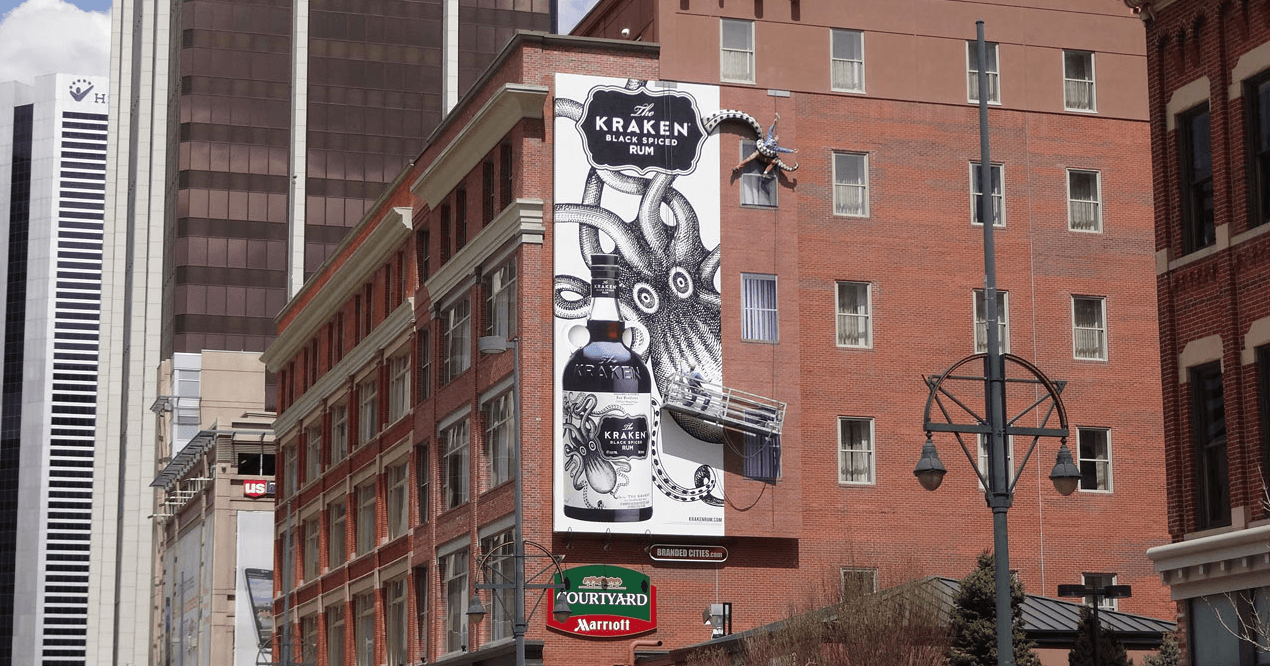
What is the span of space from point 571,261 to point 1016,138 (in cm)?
1531

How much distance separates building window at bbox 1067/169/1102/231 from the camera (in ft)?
200

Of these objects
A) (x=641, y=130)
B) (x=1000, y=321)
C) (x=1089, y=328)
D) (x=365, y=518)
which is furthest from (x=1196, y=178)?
(x=365, y=518)

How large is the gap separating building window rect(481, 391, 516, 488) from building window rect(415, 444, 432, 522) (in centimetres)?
672

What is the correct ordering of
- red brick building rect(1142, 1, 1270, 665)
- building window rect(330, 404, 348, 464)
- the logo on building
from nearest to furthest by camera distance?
red brick building rect(1142, 1, 1270, 665) → the logo on building → building window rect(330, 404, 348, 464)

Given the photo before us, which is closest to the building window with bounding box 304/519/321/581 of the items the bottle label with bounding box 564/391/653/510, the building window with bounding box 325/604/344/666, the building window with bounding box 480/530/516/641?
the building window with bounding box 325/604/344/666

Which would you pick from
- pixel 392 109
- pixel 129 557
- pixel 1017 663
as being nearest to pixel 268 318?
pixel 392 109

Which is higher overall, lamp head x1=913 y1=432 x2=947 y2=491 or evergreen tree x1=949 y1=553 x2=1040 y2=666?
lamp head x1=913 y1=432 x2=947 y2=491

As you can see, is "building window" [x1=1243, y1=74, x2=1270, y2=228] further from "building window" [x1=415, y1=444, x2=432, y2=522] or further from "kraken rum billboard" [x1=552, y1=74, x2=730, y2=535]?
"building window" [x1=415, y1=444, x2=432, y2=522]

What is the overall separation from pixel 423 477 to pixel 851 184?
745 inches

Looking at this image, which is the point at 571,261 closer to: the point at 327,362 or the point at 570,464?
the point at 570,464

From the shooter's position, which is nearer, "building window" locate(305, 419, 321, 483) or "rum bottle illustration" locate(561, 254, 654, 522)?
"rum bottle illustration" locate(561, 254, 654, 522)

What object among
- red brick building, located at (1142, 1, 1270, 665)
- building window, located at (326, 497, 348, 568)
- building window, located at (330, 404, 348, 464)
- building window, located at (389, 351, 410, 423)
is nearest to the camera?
red brick building, located at (1142, 1, 1270, 665)

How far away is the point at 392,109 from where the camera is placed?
14300cm

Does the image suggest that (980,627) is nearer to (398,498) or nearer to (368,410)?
(398,498)
